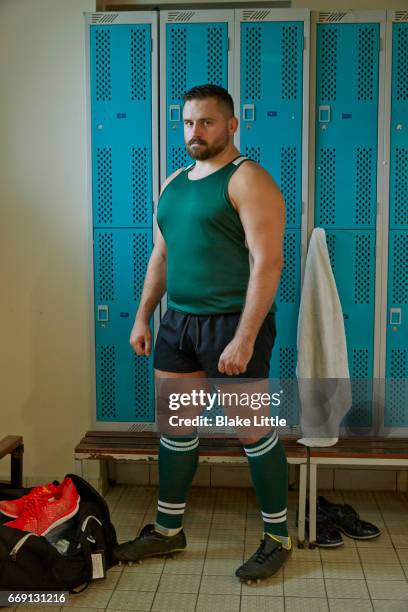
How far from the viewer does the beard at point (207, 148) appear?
8.20ft

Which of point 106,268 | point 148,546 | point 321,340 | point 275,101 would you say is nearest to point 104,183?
point 106,268

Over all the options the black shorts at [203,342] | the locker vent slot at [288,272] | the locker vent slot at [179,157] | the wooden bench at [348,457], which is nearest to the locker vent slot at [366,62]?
the locker vent slot at [288,272]

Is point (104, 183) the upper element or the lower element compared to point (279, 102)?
lower

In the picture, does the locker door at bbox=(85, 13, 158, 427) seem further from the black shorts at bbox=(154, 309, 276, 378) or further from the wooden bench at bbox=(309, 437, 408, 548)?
the wooden bench at bbox=(309, 437, 408, 548)

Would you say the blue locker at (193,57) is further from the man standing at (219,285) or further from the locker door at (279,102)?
the man standing at (219,285)

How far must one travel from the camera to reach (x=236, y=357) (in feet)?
7.88

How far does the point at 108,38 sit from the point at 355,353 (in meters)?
1.85

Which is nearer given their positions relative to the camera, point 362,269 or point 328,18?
point 328,18

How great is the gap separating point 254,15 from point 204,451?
195 centimetres

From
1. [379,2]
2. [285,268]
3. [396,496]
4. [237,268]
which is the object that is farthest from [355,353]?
[379,2]

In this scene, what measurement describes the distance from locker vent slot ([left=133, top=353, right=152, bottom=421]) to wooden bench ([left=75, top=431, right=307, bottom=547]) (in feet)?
0.68

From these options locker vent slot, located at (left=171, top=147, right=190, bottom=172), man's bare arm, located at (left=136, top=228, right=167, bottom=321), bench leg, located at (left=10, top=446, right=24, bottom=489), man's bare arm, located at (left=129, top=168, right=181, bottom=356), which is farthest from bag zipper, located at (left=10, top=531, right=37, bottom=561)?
locker vent slot, located at (left=171, top=147, right=190, bottom=172)

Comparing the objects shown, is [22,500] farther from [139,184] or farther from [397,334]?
[397,334]

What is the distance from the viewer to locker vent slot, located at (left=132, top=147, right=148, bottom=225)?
3213 millimetres
